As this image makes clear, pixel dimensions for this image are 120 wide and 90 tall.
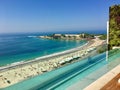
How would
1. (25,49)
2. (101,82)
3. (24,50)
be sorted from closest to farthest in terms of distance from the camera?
1. (101,82)
2. (24,50)
3. (25,49)

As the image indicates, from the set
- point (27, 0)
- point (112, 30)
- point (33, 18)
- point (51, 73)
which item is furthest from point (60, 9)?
point (51, 73)

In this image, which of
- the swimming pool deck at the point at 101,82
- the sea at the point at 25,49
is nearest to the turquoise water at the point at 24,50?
the sea at the point at 25,49

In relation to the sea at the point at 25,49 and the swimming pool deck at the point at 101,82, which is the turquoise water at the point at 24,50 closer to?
the sea at the point at 25,49

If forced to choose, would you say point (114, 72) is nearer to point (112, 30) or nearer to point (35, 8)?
point (112, 30)

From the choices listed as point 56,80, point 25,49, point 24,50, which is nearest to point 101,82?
point 56,80

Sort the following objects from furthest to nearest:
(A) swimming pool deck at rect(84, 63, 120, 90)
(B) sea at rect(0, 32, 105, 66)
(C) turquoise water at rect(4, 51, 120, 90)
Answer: (B) sea at rect(0, 32, 105, 66) < (C) turquoise water at rect(4, 51, 120, 90) < (A) swimming pool deck at rect(84, 63, 120, 90)

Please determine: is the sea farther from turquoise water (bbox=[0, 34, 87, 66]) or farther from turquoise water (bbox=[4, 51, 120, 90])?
turquoise water (bbox=[4, 51, 120, 90])

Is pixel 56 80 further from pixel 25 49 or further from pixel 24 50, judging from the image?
pixel 25 49

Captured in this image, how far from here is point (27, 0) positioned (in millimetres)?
36906

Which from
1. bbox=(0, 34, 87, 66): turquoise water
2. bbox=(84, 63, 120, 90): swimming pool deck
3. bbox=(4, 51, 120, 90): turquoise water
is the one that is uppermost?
bbox=(84, 63, 120, 90): swimming pool deck

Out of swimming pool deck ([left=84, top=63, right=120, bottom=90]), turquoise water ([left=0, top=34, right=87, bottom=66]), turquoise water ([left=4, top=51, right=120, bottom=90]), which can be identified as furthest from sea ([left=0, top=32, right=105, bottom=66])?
swimming pool deck ([left=84, top=63, right=120, bottom=90])

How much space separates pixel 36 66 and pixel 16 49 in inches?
1202

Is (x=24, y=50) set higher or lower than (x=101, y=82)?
lower

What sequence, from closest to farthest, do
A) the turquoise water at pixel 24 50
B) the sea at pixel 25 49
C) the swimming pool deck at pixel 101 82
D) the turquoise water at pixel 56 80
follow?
the swimming pool deck at pixel 101 82 < the turquoise water at pixel 56 80 < the sea at pixel 25 49 < the turquoise water at pixel 24 50
